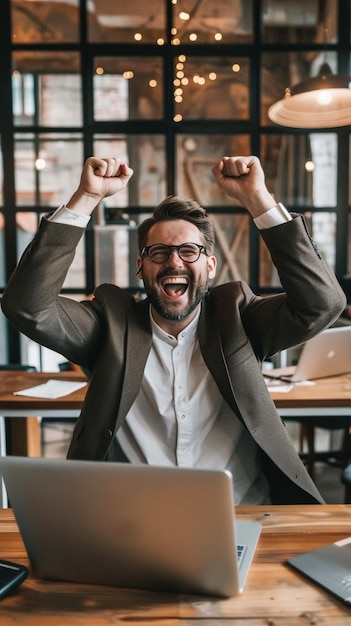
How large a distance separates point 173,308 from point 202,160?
3.55 metres

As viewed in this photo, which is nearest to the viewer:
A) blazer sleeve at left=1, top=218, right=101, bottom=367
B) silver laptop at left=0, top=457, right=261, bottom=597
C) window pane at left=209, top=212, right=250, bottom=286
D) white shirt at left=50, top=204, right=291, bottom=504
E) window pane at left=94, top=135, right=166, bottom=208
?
silver laptop at left=0, top=457, right=261, bottom=597

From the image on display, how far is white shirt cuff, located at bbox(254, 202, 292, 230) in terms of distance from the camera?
5.25ft

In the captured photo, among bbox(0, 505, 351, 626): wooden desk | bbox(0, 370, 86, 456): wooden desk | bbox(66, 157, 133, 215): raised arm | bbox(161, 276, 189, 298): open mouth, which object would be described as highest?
bbox(66, 157, 133, 215): raised arm

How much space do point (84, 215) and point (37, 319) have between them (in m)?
0.29

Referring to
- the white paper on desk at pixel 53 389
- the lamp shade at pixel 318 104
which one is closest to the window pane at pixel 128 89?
the lamp shade at pixel 318 104

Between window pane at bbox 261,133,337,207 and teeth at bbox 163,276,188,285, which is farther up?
window pane at bbox 261,133,337,207

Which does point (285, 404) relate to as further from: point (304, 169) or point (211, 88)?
point (211, 88)

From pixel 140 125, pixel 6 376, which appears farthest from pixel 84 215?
pixel 140 125

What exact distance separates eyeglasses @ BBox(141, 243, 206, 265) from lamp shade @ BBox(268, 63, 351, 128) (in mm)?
1442

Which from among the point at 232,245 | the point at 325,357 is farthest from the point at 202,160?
the point at 325,357

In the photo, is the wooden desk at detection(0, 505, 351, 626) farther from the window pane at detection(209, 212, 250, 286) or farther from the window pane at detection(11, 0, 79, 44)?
the window pane at detection(11, 0, 79, 44)

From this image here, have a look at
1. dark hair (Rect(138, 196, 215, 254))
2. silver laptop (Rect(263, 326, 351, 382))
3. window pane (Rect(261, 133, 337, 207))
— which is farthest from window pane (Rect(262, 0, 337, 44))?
dark hair (Rect(138, 196, 215, 254))

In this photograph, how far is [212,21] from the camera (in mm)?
4949

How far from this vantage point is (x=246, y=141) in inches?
198
